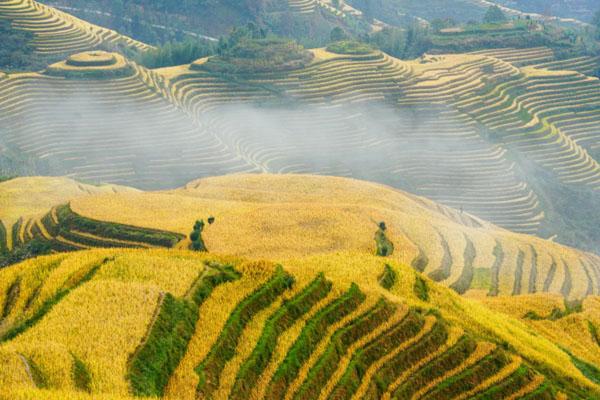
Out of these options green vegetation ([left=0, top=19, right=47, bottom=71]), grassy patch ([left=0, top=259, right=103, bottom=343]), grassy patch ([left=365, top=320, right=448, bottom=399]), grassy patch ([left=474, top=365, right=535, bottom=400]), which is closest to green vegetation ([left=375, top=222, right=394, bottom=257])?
grassy patch ([left=365, top=320, right=448, bottom=399])

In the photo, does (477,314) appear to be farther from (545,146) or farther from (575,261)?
(545,146)

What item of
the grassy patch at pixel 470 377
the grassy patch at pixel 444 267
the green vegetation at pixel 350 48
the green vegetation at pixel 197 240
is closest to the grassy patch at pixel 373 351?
the grassy patch at pixel 470 377

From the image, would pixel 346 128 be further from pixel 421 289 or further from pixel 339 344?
pixel 339 344

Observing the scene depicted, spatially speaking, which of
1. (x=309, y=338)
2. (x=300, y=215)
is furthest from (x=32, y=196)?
(x=309, y=338)

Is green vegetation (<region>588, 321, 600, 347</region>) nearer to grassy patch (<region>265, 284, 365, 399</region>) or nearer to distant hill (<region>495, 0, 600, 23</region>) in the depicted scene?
grassy patch (<region>265, 284, 365, 399</region>)

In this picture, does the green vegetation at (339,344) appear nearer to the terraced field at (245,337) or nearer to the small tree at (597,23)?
the terraced field at (245,337)

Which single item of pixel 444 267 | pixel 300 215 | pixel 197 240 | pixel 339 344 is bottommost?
pixel 444 267

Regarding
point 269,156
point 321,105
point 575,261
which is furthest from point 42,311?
point 321,105
